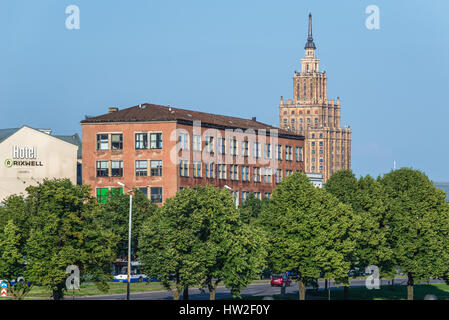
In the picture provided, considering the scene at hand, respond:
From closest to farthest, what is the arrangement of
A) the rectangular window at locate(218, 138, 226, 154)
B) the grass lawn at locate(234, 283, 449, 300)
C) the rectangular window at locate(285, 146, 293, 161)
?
the grass lawn at locate(234, 283, 449, 300) → the rectangular window at locate(218, 138, 226, 154) → the rectangular window at locate(285, 146, 293, 161)

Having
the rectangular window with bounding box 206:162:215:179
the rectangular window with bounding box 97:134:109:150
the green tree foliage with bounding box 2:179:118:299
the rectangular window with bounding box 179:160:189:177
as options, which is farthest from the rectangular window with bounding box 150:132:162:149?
the green tree foliage with bounding box 2:179:118:299

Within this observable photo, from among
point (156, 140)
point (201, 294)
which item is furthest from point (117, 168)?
point (201, 294)

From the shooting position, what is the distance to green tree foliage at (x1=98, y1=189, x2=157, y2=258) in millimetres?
117375

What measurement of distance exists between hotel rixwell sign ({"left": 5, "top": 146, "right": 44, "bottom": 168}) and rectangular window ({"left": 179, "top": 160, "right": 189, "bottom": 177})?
116 feet

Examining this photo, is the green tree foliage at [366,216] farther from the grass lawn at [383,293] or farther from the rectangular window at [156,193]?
the rectangular window at [156,193]

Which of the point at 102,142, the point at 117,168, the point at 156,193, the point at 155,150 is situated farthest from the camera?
the point at 102,142

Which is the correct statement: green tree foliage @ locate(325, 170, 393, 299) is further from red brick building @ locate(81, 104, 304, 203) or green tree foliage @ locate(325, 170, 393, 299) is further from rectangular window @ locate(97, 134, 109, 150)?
rectangular window @ locate(97, 134, 109, 150)

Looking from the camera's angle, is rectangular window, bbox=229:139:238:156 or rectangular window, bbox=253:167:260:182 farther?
rectangular window, bbox=253:167:260:182

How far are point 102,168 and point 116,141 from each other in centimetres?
555

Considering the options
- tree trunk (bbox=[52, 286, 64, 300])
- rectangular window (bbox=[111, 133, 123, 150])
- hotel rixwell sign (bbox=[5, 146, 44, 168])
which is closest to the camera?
tree trunk (bbox=[52, 286, 64, 300])

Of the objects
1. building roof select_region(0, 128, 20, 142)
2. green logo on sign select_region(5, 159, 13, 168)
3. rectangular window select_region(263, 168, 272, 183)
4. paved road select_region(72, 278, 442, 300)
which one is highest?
building roof select_region(0, 128, 20, 142)

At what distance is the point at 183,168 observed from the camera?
5940 inches

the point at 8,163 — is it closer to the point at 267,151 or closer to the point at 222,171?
the point at 222,171
